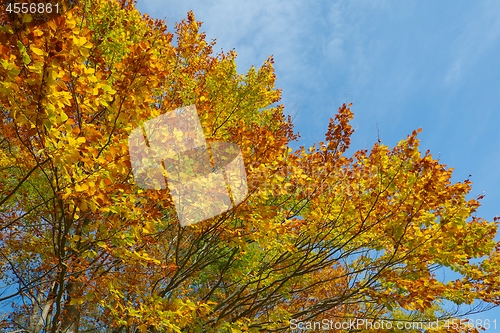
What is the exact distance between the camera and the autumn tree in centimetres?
202

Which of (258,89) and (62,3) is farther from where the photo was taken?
(258,89)

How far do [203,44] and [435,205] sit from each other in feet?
19.9

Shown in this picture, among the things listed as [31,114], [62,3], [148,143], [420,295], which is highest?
[62,3]

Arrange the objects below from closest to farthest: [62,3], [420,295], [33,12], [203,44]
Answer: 1. [33,12]
2. [62,3]
3. [420,295]
4. [203,44]

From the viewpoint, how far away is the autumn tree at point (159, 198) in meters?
2.02

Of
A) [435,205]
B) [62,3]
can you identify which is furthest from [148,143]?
[435,205]

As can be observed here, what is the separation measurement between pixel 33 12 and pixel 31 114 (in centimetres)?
56

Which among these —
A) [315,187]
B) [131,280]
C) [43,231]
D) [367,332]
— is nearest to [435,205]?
[315,187]

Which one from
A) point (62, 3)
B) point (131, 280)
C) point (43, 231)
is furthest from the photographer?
point (43, 231)

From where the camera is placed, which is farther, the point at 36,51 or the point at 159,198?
the point at 159,198

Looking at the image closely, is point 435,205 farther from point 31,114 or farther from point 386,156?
point 31,114

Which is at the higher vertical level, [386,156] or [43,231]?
[386,156]

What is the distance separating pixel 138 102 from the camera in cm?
239

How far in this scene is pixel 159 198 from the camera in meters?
Result: 2.81
